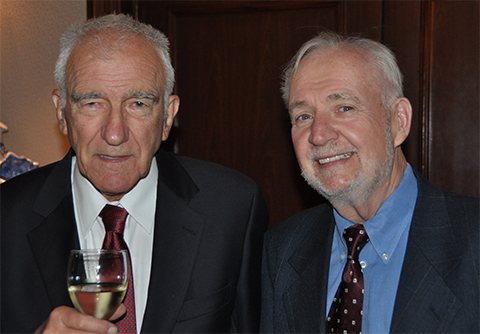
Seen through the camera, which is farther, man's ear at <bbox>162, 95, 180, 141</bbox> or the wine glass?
man's ear at <bbox>162, 95, 180, 141</bbox>

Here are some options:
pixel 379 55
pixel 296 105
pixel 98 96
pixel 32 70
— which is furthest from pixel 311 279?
pixel 32 70

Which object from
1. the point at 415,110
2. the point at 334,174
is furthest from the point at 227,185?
the point at 415,110

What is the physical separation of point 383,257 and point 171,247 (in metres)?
0.81

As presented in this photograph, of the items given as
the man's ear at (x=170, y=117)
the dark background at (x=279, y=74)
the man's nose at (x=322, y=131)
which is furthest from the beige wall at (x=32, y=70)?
the man's nose at (x=322, y=131)

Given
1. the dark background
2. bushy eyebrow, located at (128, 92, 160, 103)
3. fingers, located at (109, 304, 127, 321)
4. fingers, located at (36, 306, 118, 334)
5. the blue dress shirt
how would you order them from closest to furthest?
fingers, located at (36, 306, 118, 334) < fingers, located at (109, 304, 127, 321) < the blue dress shirt < bushy eyebrow, located at (128, 92, 160, 103) < the dark background

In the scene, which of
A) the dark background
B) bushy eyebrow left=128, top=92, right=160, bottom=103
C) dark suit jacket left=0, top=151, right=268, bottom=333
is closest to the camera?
dark suit jacket left=0, top=151, right=268, bottom=333

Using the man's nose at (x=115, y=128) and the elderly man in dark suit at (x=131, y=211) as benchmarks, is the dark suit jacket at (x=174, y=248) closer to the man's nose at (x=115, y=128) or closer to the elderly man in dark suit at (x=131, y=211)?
the elderly man in dark suit at (x=131, y=211)

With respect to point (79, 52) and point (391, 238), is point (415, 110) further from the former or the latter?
point (79, 52)

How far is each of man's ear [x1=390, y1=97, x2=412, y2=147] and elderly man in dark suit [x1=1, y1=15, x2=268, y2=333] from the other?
67 centimetres

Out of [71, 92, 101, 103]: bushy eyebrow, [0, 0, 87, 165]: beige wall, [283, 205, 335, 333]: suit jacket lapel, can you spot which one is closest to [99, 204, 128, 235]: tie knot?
[71, 92, 101, 103]: bushy eyebrow

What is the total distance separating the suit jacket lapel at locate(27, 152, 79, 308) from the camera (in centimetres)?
186

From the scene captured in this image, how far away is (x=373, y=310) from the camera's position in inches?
69.5

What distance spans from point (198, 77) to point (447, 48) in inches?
63.5

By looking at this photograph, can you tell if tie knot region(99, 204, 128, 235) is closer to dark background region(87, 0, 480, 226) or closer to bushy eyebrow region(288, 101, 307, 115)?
bushy eyebrow region(288, 101, 307, 115)
